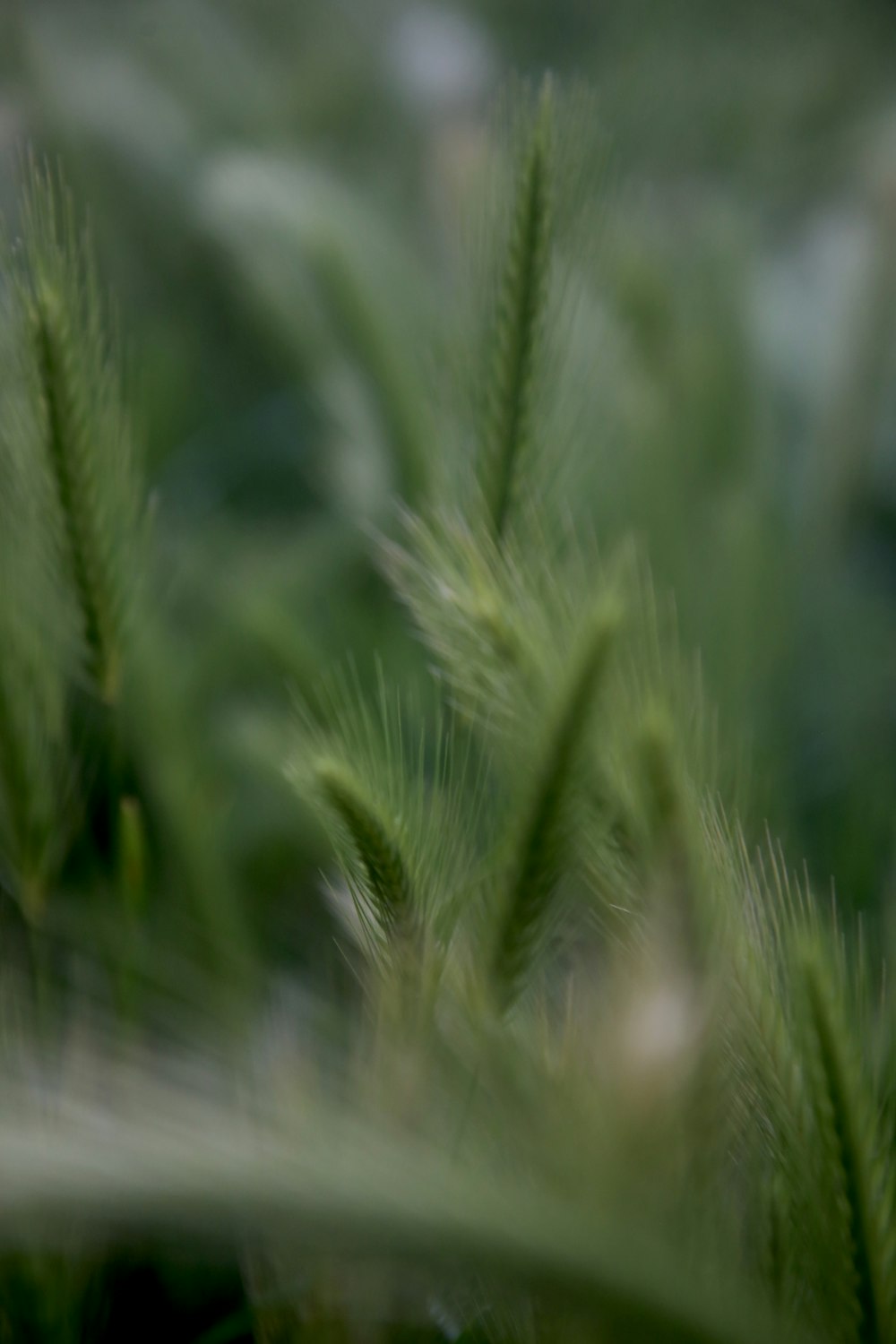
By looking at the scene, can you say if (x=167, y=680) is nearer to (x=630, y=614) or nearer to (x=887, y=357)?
(x=630, y=614)

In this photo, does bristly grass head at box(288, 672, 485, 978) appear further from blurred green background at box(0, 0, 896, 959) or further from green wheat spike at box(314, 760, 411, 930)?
blurred green background at box(0, 0, 896, 959)

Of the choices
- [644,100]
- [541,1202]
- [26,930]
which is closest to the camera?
[541,1202]

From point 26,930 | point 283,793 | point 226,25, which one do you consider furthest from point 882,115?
point 26,930

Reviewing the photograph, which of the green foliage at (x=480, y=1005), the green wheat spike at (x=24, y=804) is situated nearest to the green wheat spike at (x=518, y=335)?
the green foliage at (x=480, y=1005)

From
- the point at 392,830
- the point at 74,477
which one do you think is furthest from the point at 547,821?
the point at 74,477

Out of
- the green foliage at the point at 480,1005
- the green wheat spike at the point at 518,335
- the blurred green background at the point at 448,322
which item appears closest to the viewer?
the green foliage at the point at 480,1005

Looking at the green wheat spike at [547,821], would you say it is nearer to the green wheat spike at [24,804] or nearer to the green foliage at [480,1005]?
the green foliage at [480,1005]
